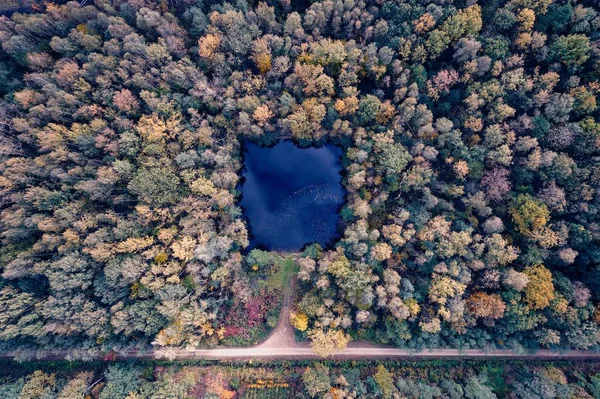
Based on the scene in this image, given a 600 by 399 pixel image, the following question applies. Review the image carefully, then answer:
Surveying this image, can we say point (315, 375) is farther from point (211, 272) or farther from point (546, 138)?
point (546, 138)

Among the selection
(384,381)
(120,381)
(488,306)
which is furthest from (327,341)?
(120,381)

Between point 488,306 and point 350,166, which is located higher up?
point 350,166

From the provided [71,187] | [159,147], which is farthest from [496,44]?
[71,187]

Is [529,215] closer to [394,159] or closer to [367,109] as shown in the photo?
[394,159]

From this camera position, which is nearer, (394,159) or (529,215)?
(529,215)

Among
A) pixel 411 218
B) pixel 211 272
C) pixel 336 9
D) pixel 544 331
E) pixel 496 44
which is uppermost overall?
pixel 336 9

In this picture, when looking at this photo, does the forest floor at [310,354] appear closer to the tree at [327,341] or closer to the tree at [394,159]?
the tree at [327,341]

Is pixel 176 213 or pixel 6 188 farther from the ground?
pixel 6 188
